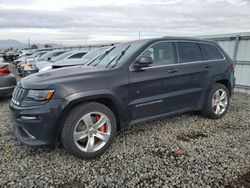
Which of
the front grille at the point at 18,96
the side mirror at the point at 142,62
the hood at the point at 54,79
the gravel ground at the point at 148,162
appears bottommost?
the gravel ground at the point at 148,162

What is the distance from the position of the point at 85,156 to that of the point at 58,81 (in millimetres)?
1158

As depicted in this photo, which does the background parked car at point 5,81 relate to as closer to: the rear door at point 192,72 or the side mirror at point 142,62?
the side mirror at point 142,62

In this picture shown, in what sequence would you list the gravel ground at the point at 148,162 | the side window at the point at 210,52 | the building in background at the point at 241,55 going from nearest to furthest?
1. the gravel ground at the point at 148,162
2. the side window at the point at 210,52
3. the building in background at the point at 241,55

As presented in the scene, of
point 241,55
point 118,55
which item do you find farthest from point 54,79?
point 241,55

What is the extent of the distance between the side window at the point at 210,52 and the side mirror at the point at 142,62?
1641 mm

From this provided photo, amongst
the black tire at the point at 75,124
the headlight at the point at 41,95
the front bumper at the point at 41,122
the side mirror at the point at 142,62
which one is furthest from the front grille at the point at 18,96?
the side mirror at the point at 142,62

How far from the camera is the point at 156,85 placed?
11.7 feet

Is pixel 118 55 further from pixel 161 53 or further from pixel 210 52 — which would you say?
pixel 210 52

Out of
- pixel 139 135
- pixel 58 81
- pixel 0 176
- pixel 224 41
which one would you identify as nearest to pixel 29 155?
pixel 0 176

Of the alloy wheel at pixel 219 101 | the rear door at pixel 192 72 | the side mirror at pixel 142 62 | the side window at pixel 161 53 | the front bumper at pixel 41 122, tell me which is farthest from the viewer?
the alloy wheel at pixel 219 101

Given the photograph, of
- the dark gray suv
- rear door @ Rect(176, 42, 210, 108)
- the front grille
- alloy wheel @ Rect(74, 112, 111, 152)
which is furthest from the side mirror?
the front grille

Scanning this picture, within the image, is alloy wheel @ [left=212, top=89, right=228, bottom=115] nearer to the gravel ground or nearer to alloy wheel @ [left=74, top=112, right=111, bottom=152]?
the gravel ground

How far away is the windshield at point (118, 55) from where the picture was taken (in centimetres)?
350

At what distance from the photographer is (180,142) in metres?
3.60
